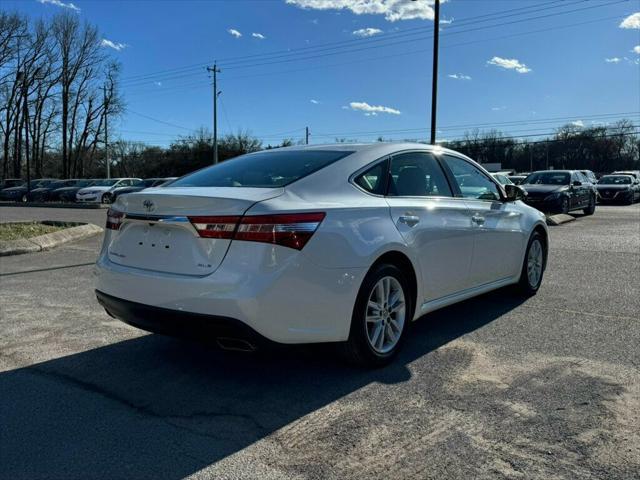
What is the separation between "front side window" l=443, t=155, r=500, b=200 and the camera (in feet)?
16.6

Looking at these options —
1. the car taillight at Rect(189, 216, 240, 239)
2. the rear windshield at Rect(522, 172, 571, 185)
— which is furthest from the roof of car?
the rear windshield at Rect(522, 172, 571, 185)

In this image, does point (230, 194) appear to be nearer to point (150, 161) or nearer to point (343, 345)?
point (343, 345)

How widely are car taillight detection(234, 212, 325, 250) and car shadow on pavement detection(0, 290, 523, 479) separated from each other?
72cm

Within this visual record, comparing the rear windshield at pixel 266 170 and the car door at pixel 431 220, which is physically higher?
the rear windshield at pixel 266 170

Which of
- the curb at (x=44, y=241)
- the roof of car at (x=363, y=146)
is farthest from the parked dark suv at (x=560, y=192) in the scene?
the roof of car at (x=363, y=146)

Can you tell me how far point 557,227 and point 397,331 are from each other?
1223 centimetres

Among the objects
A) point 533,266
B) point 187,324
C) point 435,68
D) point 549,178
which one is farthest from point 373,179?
point 549,178

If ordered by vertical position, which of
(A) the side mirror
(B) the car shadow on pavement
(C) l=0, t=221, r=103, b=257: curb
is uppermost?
(A) the side mirror

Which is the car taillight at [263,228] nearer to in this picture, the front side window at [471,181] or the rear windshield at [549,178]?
the front side window at [471,181]

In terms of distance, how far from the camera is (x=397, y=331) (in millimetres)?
4121

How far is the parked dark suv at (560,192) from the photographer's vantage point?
1769 cm

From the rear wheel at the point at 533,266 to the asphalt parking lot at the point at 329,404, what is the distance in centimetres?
63

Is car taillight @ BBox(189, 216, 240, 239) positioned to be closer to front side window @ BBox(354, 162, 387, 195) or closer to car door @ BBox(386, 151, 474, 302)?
front side window @ BBox(354, 162, 387, 195)

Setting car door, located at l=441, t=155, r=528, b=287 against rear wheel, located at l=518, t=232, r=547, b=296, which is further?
rear wheel, located at l=518, t=232, r=547, b=296
